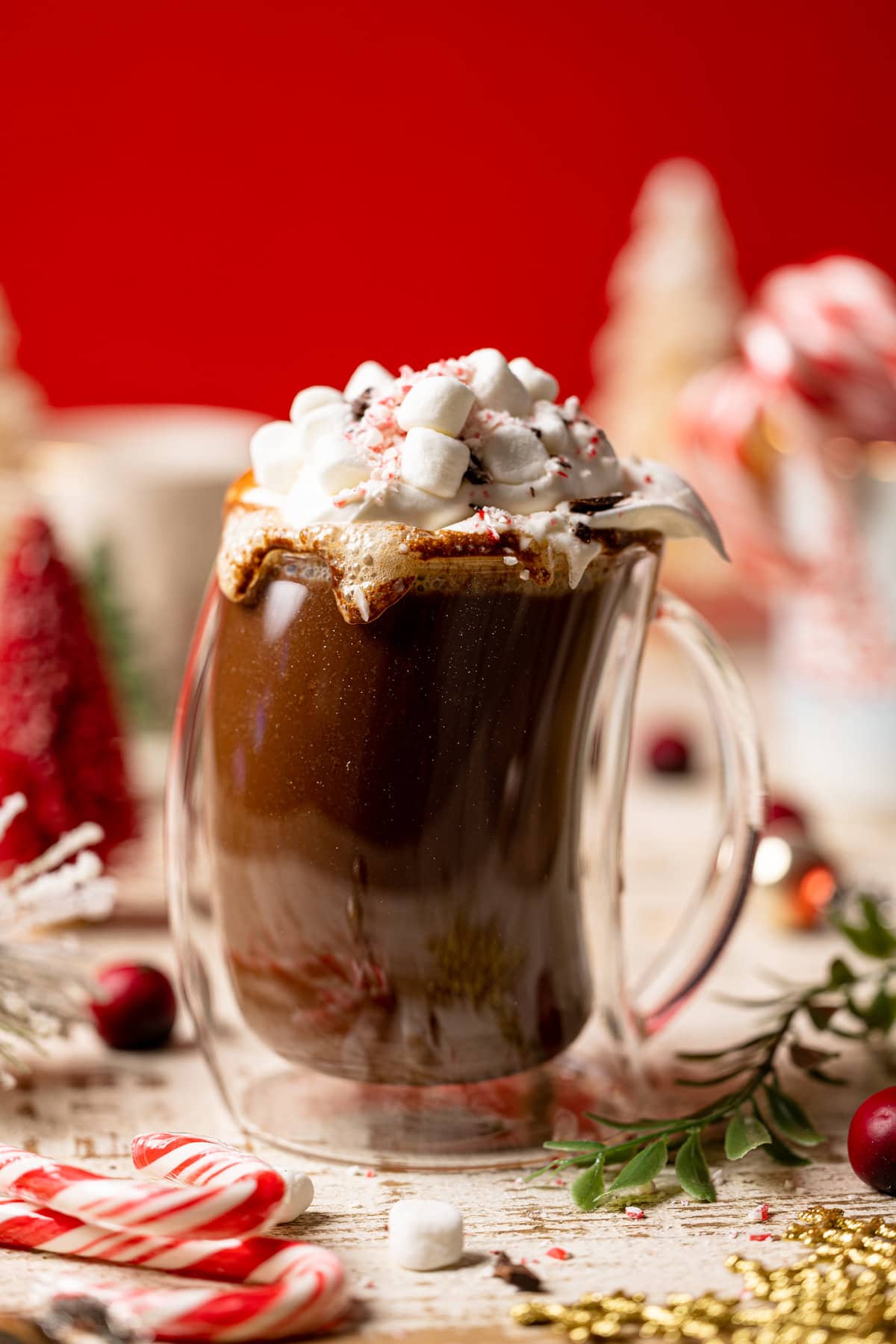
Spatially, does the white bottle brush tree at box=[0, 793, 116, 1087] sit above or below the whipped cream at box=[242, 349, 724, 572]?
below

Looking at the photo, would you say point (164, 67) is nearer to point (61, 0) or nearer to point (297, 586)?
point (61, 0)

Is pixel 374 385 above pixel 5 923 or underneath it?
above

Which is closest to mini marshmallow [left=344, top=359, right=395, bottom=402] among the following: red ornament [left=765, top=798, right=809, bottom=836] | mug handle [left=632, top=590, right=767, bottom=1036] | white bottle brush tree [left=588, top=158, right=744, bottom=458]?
mug handle [left=632, top=590, right=767, bottom=1036]

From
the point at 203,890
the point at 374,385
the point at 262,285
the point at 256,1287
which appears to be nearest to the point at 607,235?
the point at 262,285

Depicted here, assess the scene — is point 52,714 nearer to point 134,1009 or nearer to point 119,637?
point 134,1009

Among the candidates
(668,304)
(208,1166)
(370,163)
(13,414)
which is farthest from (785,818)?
(370,163)

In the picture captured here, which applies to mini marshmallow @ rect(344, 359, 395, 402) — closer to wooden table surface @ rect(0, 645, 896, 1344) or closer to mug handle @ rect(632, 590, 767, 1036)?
mug handle @ rect(632, 590, 767, 1036)
